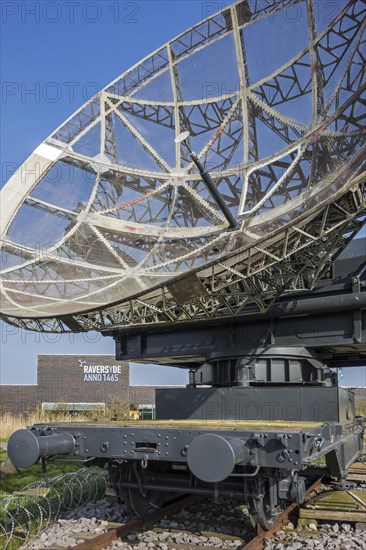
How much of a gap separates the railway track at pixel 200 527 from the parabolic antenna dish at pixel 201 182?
134 inches

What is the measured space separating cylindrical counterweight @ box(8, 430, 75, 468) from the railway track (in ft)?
3.63

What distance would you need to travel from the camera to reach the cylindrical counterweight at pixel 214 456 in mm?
6510

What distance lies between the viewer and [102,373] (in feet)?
149

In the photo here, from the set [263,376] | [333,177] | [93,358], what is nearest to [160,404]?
[263,376]

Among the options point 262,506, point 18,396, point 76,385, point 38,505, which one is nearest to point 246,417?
point 262,506

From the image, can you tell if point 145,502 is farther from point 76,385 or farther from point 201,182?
point 76,385

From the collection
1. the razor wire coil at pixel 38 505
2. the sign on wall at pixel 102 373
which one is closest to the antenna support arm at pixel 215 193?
the razor wire coil at pixel 38 505

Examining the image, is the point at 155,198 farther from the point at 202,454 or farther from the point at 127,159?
the point at 202,454

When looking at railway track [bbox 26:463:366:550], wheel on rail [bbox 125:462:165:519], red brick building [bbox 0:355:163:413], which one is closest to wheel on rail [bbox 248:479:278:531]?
railway track [bbox 26:463:366:550]

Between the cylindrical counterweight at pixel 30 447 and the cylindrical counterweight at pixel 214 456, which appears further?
the cylindrical counterweight at pixel 30 447

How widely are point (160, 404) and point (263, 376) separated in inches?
77.1

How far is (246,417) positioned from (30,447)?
3.81 metres

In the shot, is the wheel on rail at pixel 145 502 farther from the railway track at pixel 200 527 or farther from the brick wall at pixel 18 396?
the brick wall at pixel 18 396

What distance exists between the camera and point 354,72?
9445 millimetres
